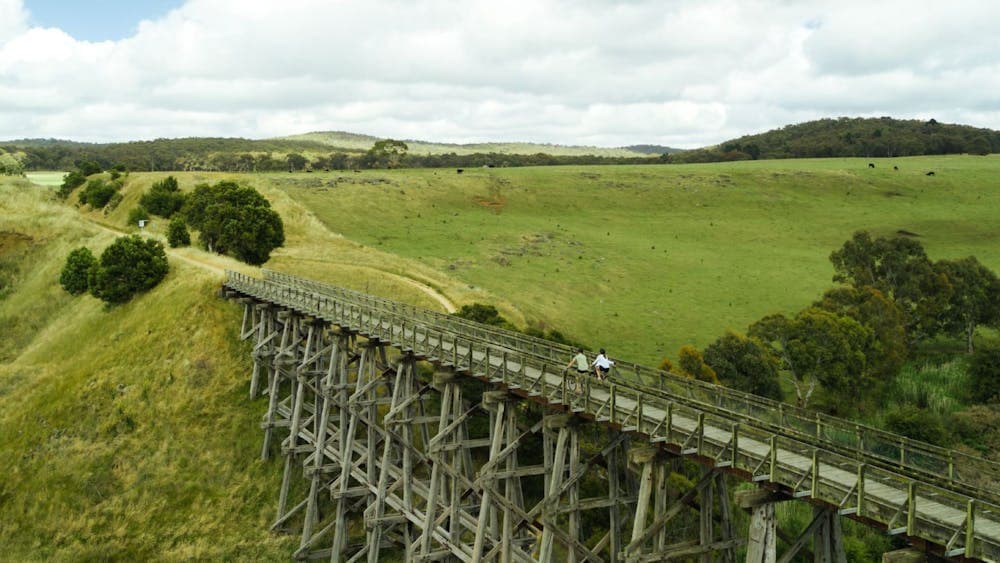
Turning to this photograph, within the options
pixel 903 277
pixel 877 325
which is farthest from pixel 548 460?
pixel 903 277

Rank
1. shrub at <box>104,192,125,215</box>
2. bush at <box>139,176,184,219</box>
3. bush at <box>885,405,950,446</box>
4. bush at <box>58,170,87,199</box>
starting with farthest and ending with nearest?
1. bush at <box>58,170,87,199</box>
2. shrub at <box>104,192,125,215</box>
3. bush at <box>139,176,184,219</box>
4. bush at <box>885,405,950,446</box>

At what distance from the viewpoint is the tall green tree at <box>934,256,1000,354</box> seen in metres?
53.8

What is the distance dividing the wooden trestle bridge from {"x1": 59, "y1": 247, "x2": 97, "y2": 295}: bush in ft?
64.9

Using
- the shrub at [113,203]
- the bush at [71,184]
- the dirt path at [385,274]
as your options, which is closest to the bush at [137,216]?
the shrub at [113,203]

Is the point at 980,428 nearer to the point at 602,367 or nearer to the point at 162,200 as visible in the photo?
the point at 602,367

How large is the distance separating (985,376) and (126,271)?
58.7 metres

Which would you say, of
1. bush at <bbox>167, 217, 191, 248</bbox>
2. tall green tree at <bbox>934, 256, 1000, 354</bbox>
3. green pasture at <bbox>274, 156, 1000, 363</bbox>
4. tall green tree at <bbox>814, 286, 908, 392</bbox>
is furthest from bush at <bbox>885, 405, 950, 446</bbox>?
bush at <bbox>167, 217, 191, 248</bbox>

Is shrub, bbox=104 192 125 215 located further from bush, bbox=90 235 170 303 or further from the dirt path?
bush, bbox=90 235 170 303

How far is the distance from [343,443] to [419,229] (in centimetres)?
5445

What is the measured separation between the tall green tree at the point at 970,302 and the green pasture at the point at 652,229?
37.1 ft

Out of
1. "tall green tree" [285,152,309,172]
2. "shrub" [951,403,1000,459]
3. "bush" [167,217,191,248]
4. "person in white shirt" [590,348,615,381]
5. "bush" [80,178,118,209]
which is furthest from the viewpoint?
"tall green tree" [285,152,309,172]

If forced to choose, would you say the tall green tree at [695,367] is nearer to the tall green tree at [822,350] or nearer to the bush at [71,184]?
the tall green tree at [822,350]

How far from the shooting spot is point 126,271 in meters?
49.0

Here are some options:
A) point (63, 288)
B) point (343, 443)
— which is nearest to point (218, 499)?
point (343, 443)
